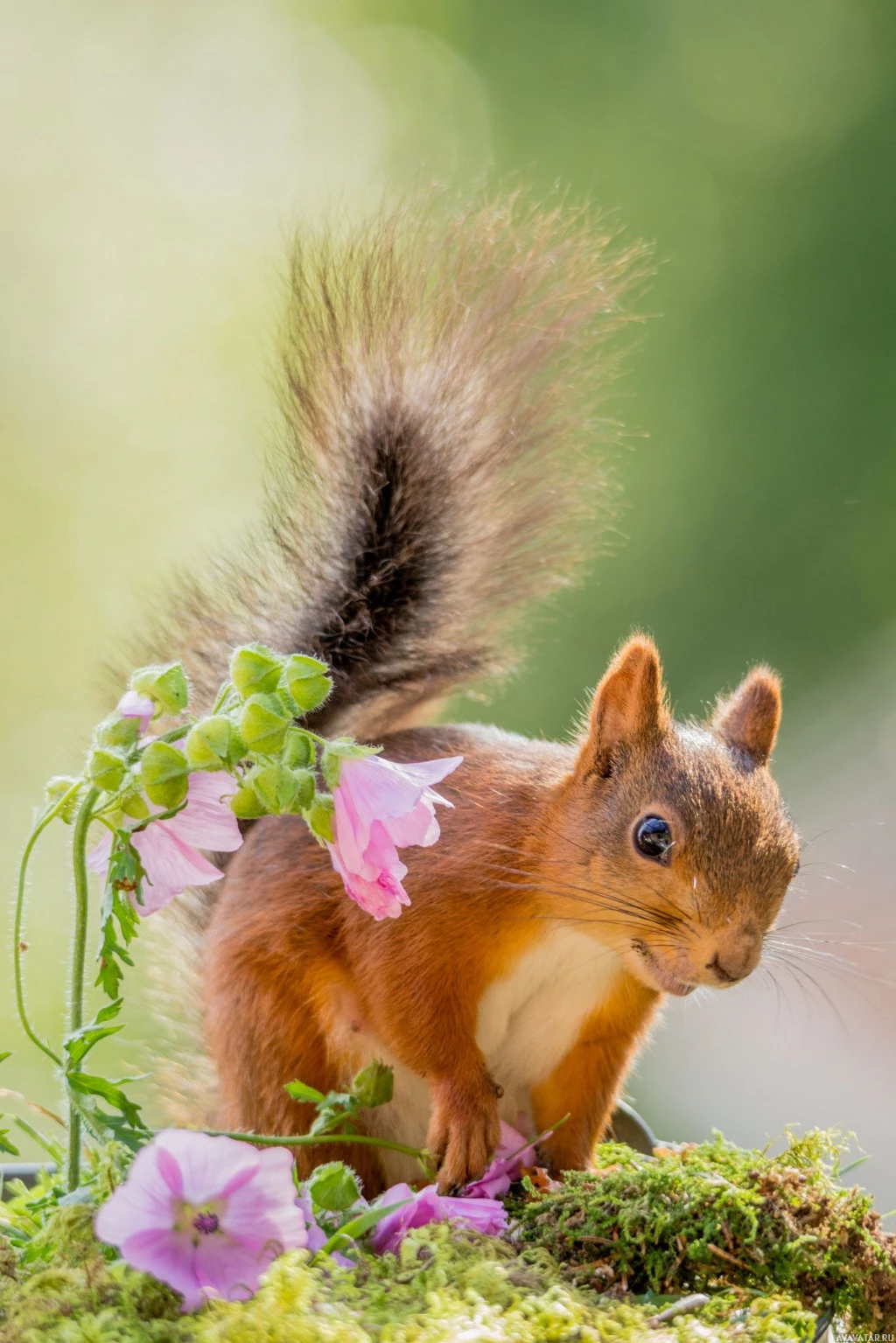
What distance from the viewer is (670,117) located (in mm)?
3516

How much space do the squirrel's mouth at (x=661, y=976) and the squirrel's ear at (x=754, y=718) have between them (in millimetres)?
195

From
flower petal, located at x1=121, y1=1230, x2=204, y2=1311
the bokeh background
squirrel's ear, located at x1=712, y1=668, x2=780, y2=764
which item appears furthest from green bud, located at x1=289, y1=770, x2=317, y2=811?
the bokeh background

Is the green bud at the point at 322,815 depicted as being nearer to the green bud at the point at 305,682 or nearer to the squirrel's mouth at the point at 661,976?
the green bud at the point at 305,682

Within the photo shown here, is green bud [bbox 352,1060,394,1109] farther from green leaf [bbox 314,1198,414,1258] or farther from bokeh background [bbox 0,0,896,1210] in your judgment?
bokeh background [bbox 0,0,896,1210]

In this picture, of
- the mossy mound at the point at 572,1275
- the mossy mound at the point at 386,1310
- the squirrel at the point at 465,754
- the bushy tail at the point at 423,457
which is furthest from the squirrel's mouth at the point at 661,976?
the bushy tail at the point at 423,457

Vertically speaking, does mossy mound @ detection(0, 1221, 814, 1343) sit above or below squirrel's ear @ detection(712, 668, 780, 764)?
below

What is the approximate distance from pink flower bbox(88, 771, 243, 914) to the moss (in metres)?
0.32

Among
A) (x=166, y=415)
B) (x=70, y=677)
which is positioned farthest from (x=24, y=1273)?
(x=166, y=415)

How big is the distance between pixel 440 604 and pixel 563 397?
22cm

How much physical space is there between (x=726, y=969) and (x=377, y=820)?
13.5 inches

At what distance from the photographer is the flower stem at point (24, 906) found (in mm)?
820

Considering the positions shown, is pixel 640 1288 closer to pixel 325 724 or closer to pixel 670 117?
pixel 325 724

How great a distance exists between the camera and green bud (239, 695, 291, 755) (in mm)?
750

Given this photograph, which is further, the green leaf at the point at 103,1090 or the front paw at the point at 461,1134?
the front paw at the point at 461,1134
